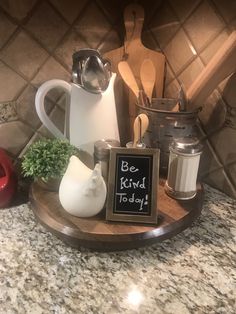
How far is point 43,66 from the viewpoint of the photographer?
817 millimetres

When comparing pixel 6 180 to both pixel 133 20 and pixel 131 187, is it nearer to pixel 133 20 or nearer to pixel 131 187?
pixel 131 187

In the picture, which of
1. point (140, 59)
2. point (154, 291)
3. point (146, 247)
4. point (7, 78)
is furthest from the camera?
point (140, 59)

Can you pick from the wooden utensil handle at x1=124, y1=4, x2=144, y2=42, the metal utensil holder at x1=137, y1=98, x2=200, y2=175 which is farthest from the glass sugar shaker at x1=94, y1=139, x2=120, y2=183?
the wooden utensil handle at x1=124, y1=4, x2=144, y2=42

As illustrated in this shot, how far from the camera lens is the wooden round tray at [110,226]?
2.02 ft

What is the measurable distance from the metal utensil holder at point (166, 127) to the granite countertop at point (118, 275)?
8.6 inches

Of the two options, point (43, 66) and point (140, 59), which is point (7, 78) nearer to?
point (43, 66)

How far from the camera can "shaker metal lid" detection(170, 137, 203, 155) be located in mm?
691

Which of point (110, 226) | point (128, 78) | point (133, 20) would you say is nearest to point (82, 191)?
point (110, 226)

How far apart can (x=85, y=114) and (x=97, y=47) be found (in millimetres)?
259

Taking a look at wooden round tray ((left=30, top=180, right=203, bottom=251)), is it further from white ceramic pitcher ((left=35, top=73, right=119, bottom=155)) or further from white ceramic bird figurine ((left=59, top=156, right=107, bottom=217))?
white ceramic pitcher ((left=35, top=73, right=119, bottom=155))

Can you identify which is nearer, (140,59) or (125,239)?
(125,239)

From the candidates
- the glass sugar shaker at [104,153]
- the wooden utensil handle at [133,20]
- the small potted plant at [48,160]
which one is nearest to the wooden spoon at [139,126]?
the glass sugar shaker at [104,153]

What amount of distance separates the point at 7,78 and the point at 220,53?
1.65 feet

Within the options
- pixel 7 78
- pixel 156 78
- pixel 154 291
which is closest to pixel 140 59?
pixel 156 78
